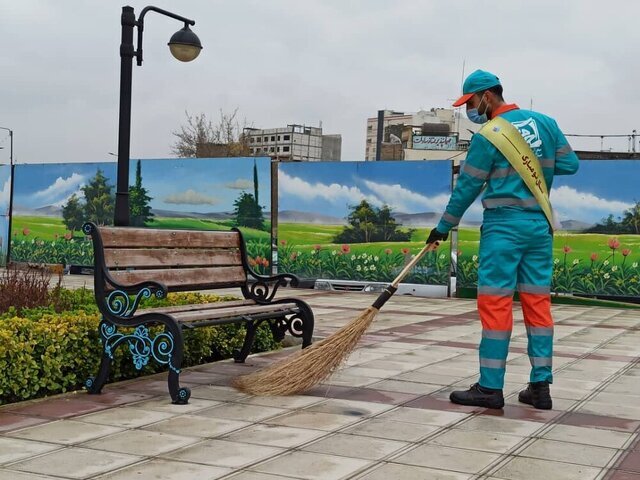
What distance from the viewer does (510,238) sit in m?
5.73

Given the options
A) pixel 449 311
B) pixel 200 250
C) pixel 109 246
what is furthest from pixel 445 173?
pixel 109 246

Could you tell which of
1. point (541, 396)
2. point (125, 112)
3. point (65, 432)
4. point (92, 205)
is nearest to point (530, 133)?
point (541, 396)

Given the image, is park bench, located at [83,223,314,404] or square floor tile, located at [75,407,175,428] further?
park bench, located at [83,223,314,404]

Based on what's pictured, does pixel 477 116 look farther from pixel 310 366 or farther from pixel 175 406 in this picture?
pixel 175 406

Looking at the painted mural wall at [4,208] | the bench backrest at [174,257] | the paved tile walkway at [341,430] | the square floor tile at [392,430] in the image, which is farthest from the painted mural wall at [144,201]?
the square floor tile at [392,430]

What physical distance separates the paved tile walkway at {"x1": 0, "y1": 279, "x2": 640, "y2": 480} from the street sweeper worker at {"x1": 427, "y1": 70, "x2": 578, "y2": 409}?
10.0 inches

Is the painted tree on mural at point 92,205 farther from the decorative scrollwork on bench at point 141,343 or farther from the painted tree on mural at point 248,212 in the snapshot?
the decorative scrollwork on bench at point 141,343

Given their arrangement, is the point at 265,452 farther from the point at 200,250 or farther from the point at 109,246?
the point at 200,250

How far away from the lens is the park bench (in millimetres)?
5793

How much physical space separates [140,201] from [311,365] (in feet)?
46.8

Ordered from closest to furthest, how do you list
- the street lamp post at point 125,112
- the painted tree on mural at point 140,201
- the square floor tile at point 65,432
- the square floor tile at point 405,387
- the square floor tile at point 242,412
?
the square floor tile at point 65,432 → the square floor tile at point 242,412 → the square floor tile at point 405,387 → the street lamp post at point 125,112 → the painted tree on mural at point 140,201

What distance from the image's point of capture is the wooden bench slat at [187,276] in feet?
20.3

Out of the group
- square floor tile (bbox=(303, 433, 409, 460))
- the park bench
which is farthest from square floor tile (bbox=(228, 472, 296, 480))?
the park bench

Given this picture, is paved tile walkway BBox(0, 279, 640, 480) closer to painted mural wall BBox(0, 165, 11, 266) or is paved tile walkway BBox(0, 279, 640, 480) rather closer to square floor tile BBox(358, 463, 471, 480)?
square floor tile BBox(358, 463, 471, 480)
